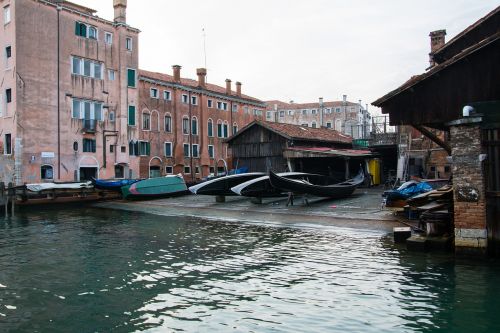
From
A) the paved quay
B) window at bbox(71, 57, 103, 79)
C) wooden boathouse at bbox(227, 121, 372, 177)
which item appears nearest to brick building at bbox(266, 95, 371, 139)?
window at bbox(71, 57, 103, 79)

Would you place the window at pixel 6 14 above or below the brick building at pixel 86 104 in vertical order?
above

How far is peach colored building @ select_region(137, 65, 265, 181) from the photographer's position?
4066 centimetres

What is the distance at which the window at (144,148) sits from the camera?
131 feet

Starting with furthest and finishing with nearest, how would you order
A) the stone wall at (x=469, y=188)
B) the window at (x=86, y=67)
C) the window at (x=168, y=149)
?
1. the window at (x=168, y=149)
2. the window at (x=86, y=67)
3. the stone wall at (x=469, y=188)

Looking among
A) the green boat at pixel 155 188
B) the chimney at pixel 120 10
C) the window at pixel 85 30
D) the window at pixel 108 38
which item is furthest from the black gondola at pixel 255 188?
the chimney at pixel 120 10

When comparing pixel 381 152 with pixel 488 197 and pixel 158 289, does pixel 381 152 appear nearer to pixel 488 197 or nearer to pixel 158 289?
pixel 488 197

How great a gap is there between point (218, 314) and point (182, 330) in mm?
766

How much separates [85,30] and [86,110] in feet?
21.3

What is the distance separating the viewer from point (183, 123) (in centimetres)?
4472

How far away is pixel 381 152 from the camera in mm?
31062

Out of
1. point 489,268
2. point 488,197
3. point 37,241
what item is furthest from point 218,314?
point 37,241

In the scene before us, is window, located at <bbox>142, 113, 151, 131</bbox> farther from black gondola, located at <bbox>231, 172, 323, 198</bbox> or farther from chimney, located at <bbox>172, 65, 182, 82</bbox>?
black gondola, located at <bbox>231, 172, 323, 198</bbox>

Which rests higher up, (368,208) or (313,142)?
(313,142)

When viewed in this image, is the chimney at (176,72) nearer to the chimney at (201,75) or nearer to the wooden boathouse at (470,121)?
the chimney at (201,75)
